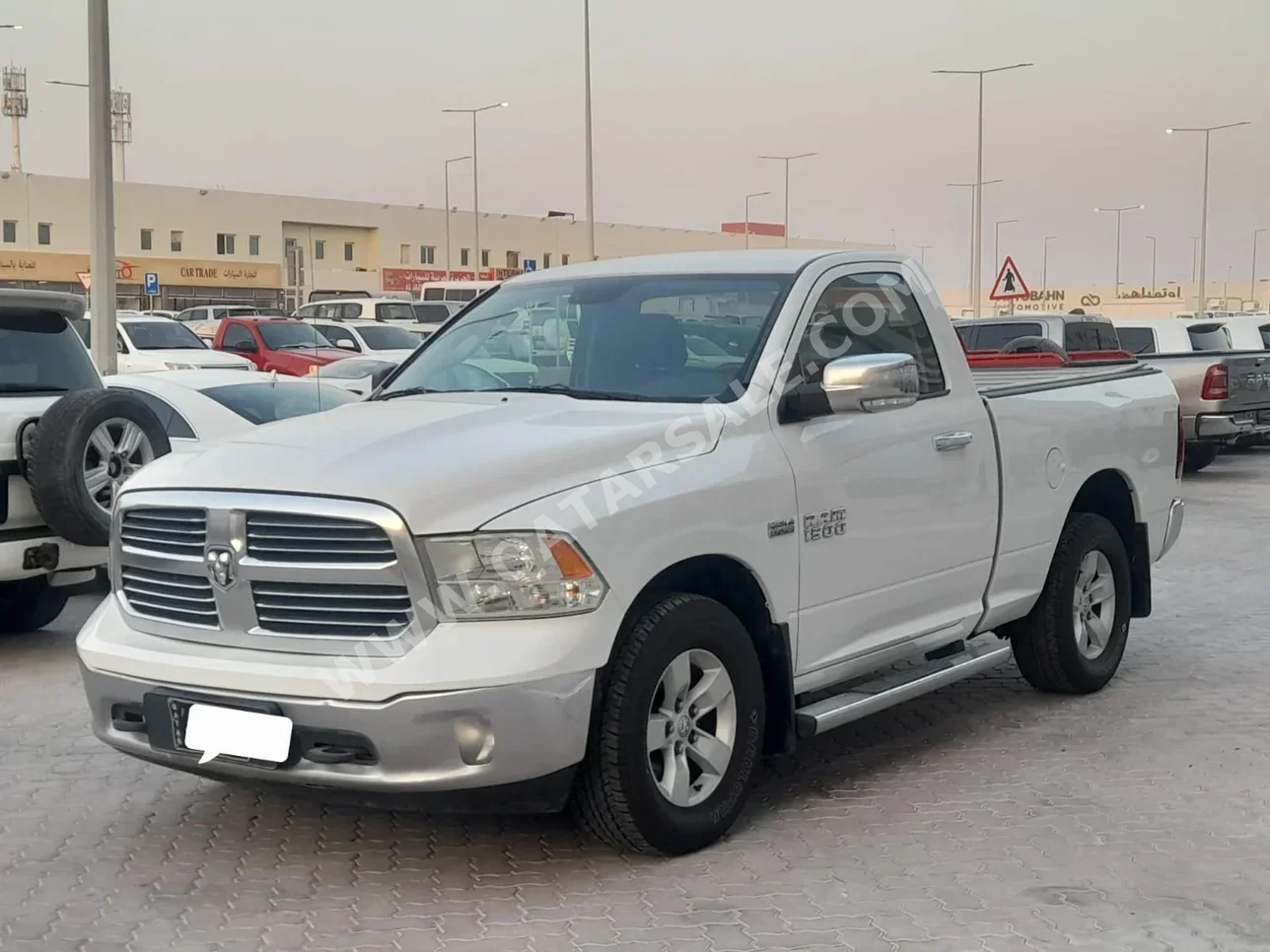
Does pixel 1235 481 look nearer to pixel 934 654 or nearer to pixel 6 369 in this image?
pixel 934 654

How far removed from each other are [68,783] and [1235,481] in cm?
1475

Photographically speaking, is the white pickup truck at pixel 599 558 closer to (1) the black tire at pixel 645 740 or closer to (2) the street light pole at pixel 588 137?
(1) the black tire at pixel 645 740

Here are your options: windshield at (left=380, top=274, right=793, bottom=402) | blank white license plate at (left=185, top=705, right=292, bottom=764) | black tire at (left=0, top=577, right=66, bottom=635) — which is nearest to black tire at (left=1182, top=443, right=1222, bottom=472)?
black tire at (left=0, top=577, right=66, bottom=635)

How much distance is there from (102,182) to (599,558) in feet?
38.9

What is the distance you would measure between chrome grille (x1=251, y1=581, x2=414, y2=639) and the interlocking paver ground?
0.51 m

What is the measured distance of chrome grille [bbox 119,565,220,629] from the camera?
15.4 ft

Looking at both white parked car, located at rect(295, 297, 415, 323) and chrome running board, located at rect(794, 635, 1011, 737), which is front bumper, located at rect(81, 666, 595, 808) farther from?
white parked car, located at rect(295, 297, 415, 323)

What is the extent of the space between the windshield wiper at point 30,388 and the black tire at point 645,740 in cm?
471

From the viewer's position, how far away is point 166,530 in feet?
15.7

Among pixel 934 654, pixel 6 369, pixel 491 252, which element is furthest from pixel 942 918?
pixel 491 252

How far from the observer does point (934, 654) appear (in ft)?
20.6

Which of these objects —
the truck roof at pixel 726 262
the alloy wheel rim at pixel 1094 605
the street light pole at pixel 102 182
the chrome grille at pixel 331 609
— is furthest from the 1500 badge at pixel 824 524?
the street light pole at pixel 102 182

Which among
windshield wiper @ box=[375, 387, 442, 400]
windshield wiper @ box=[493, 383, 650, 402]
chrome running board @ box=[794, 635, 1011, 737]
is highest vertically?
windshield wiper @ box=[493, 383, 650, 402]

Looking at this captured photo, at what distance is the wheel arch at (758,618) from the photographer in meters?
4.98
